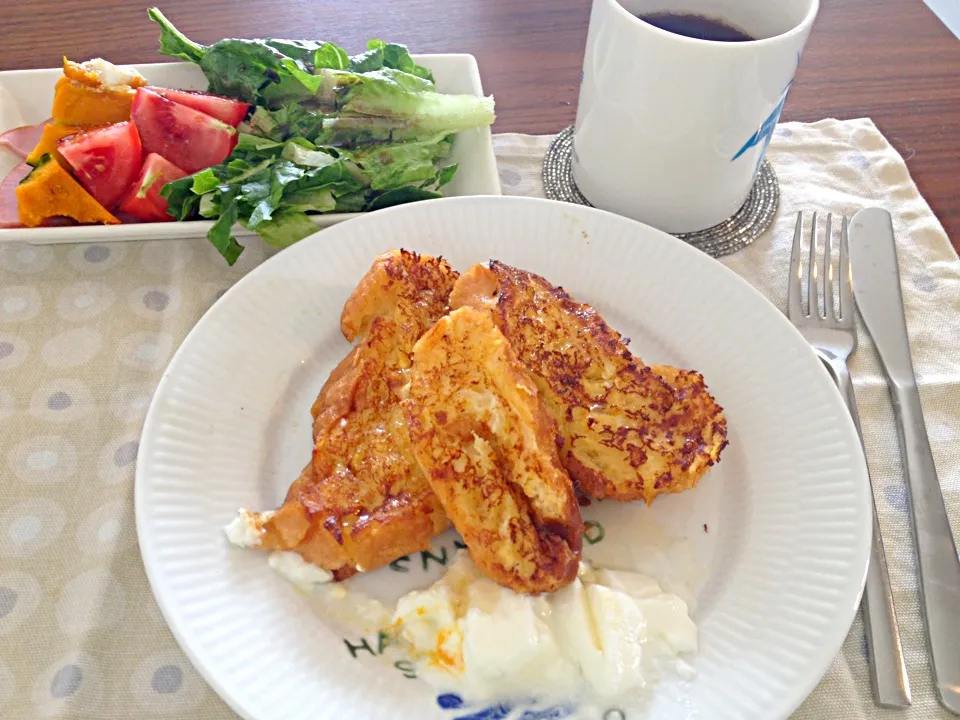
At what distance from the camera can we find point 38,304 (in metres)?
1.79

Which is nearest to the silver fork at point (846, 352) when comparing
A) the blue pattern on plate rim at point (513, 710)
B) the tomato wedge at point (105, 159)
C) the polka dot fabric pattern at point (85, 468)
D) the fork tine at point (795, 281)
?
the fork tine at point (795, 281)

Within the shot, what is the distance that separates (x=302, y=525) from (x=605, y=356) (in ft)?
2.31

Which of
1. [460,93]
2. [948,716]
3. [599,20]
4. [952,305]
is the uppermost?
[599,20]

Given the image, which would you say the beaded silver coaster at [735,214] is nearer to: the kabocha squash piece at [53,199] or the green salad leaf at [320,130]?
the green salad leaf at [320,130]

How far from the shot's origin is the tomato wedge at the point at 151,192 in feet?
6.02

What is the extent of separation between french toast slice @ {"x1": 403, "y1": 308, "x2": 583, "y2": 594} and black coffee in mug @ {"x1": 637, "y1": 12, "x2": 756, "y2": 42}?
92 centimetres

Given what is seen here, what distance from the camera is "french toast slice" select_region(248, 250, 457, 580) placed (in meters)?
1.29

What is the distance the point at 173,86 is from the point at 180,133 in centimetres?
33

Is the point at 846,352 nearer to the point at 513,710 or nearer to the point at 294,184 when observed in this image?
the point at 513,710

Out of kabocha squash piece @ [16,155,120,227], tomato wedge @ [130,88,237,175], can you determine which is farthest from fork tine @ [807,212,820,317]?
kabocha squash piece @ [16,155,120,227]

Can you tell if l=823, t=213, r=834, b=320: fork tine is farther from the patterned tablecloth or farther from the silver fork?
the patterned tablecloth

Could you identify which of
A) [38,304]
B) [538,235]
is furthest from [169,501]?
[538,235]

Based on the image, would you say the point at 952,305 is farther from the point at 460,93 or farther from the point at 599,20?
the point at 460,93

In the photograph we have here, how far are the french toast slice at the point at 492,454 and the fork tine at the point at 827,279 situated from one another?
88cm
